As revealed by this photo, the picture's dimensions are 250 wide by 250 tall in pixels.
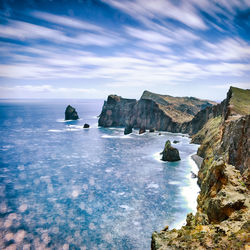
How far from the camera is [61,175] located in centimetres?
5947

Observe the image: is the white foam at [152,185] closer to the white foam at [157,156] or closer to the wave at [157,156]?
the wave at [157,156]

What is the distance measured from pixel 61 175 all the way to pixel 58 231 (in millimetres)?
27241

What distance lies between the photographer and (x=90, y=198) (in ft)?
148

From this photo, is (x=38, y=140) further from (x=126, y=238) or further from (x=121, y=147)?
(x=126, y=238)

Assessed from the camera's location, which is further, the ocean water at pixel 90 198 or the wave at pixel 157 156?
the wave at pixel 157 156

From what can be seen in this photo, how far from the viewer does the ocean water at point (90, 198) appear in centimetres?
3218

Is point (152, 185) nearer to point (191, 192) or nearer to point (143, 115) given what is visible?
point (191, 192)

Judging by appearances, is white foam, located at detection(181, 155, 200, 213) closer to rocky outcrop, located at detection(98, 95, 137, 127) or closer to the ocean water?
the ocean water

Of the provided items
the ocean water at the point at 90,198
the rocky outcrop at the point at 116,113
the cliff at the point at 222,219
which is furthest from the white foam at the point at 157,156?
the rocky outcrop at the point at 116,113

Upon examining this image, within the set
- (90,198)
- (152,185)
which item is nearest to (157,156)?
(152,185)

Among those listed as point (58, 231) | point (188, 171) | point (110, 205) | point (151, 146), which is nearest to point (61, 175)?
point (110, 205)

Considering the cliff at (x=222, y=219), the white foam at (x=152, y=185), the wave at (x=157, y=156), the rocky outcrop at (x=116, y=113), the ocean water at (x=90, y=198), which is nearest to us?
the cliff at (x=222, y=219)

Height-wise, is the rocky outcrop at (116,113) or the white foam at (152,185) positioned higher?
the rocky outcrop at (116,113)

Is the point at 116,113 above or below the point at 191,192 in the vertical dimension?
above
